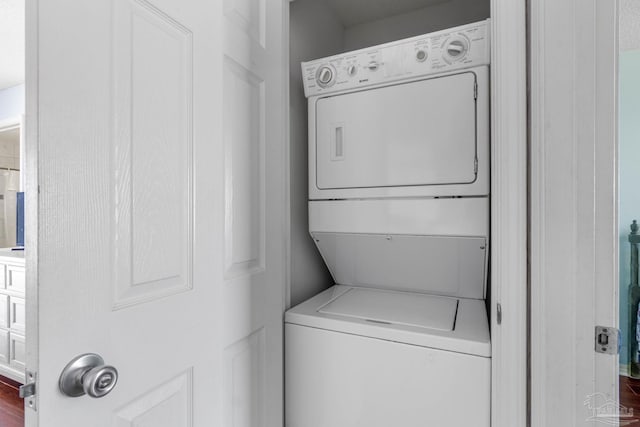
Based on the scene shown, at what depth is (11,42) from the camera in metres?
2.40

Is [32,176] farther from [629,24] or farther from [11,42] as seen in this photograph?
[11,42]

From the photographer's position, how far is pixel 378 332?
127 cm

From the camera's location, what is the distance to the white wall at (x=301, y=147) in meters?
1.70

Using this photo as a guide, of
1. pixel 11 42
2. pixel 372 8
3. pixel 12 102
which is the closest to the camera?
pixel 372 8

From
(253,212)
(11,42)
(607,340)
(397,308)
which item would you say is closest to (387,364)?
(397,308)

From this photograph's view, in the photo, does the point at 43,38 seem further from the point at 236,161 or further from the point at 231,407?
the point at 231,407

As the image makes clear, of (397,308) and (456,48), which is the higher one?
(456,48)

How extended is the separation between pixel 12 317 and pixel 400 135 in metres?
3.62

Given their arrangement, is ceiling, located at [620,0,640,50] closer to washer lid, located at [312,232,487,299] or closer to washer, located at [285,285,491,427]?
washer lid, located at [312,232,487,299]

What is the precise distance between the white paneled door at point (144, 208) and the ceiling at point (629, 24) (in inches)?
42.8

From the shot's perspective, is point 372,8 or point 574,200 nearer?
point 574,200

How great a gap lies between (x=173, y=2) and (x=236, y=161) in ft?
1.70

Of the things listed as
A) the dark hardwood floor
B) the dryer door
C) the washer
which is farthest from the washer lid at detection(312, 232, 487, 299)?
the dark hardwood floor

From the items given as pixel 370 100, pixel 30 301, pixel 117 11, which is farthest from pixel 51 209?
pixel 370 100
